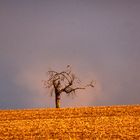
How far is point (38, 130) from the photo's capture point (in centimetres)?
3014

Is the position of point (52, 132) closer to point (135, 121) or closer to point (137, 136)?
point (137, 136)

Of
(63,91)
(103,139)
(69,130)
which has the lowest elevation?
(103,139)

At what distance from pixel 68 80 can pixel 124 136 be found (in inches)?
1422

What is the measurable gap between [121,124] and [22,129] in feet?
18.2

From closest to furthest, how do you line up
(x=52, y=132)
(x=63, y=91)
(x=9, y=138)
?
(x=9, y=138), (x=52, y=132), (x=63, y=91)

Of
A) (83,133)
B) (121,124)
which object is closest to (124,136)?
(83,133)

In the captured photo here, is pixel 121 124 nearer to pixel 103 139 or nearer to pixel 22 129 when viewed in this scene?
pixel 22 129

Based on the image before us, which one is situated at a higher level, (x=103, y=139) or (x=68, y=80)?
(x=68, y=80)

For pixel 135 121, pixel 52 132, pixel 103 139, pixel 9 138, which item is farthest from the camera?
pixel 135 121

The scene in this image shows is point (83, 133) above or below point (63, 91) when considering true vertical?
below

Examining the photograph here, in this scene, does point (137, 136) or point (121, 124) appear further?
point (121, 124)

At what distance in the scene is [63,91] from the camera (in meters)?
61.5

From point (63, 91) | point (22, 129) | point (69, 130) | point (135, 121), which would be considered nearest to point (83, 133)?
point (69, 130)

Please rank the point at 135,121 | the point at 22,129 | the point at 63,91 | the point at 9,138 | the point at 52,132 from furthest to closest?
the point at 63,91 → the point at 135,121 → the point at 22,129 → the point at 52,132 → the point at 9,138
